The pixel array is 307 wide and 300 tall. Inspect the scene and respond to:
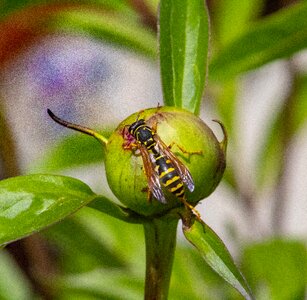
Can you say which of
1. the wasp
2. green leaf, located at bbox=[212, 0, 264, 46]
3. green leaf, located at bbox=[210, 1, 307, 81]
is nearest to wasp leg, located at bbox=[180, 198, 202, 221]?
the wasp

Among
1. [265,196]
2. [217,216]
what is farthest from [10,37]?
[217,216]

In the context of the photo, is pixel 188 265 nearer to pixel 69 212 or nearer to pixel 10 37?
pixel 10 37

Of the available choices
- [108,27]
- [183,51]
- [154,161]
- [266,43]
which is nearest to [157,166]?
[154,161]

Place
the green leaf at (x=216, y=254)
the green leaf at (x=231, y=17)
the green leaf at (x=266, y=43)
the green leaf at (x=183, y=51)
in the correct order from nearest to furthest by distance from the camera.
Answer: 1. the green leaf at (x=216, y=254)
2. the green leaf at (x=183, y=51)
3. the green leaf at (x=266, y=43)
4. the green leaf at (x=231, y=17)

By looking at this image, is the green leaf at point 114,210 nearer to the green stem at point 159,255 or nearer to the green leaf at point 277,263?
the green stem at point 159,255

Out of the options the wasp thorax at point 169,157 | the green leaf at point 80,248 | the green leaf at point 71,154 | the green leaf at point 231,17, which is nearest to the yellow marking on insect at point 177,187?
the wasp thorax at point 169,157
